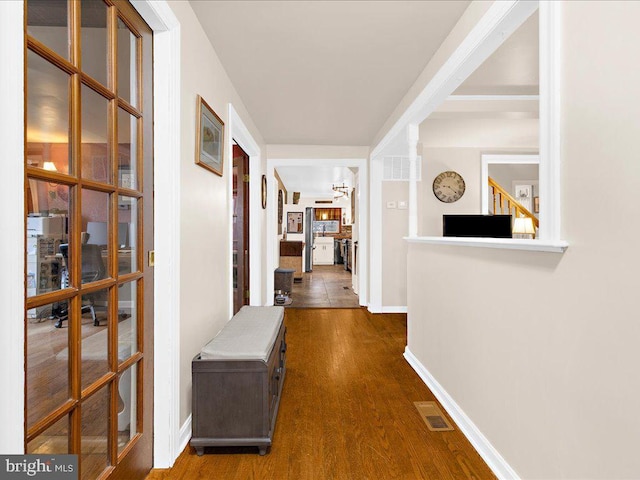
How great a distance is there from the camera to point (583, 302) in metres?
1.12

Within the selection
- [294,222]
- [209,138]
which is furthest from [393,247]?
[294,222]

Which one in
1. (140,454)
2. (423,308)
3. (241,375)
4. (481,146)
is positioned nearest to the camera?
(140,454)

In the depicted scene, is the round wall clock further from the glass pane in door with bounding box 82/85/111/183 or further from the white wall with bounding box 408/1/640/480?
the glass pane in door with bounding box 82/85/111/183

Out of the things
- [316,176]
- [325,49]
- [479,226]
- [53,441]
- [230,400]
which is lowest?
[230,400]

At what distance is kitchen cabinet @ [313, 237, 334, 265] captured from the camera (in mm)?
12570

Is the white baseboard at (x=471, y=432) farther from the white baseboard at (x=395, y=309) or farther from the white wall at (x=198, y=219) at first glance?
the white baseboard at (x=395, y=309)

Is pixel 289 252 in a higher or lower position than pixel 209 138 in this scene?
lower

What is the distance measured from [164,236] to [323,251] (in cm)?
1108

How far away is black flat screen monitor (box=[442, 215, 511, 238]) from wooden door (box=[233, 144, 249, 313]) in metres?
2.36

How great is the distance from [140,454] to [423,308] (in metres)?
2.07

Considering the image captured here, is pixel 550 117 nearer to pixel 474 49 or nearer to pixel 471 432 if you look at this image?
pixel 474 49

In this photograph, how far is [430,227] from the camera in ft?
16.9
